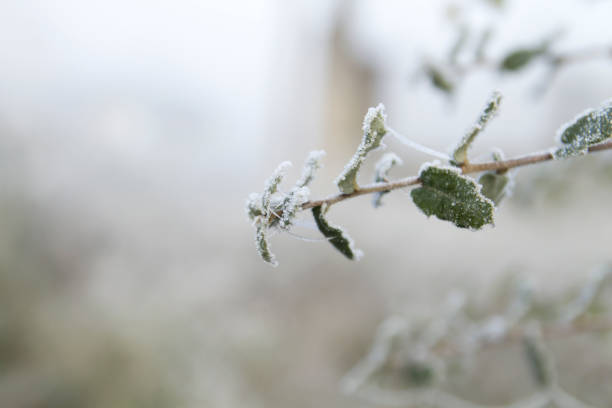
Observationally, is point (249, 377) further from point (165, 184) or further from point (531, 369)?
point (165, 184)

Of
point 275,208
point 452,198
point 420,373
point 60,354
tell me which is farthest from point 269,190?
point 60,354

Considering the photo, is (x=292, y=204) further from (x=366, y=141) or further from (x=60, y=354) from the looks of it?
(x=60, y=354)

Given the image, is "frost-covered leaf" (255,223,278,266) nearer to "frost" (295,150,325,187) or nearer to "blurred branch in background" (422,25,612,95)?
"frost" (295,150,325,187)

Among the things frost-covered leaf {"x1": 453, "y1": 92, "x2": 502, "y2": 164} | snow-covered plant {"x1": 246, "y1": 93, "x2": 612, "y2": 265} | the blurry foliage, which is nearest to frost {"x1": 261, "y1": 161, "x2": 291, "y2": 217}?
snow-covered plant {"x1": 246, "y1": 93, "x2": 612, "y2": 265}

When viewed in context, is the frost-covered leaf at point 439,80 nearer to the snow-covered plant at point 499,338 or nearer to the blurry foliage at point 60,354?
the snow-covered plant at point 499,338

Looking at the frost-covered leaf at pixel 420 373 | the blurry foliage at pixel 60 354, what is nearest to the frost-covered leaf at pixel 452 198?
the frost-covered leaf at pixel 420 373

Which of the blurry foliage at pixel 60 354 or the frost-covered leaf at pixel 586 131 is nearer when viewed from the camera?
the frost-covered leaf at pixel 586 131
